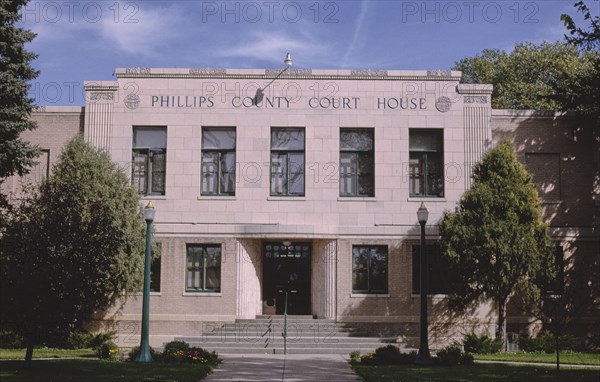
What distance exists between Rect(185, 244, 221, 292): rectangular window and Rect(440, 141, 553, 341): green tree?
7820mm

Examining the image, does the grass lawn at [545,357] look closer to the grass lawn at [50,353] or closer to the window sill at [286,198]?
the window sill at [286,198]

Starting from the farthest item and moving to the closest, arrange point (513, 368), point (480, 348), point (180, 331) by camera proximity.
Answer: point (180, 331) < point (480, 348) < point (513, 368)

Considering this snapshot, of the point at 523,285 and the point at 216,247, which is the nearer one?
the point at 523,285

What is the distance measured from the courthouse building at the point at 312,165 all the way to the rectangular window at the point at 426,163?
4cm

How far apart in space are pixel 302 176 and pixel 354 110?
301cm

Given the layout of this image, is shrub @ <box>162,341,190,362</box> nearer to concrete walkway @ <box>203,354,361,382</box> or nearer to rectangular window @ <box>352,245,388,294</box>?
Answer: concrete walkway @ <box>203,354,361,382</box>

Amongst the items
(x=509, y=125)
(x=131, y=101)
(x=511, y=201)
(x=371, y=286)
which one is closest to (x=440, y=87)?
(x=509, y=125)

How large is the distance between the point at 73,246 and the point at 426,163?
13331mm

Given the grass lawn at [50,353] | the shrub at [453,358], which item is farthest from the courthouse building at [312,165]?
the shrub at [453,358]

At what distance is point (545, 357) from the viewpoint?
21844mm

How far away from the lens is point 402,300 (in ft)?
84.3

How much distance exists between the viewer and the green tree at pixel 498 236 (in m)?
23.4

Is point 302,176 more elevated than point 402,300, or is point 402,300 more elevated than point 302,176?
point 302,176

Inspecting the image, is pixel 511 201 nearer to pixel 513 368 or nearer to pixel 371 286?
pixel 371 286
